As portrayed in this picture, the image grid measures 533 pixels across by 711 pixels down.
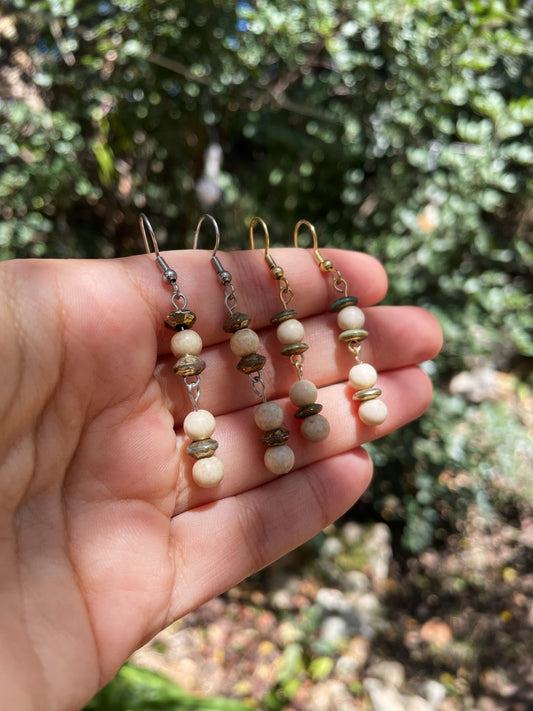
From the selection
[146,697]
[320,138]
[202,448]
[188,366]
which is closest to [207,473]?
[202,448]

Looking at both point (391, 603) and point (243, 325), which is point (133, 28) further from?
point (391, 603)

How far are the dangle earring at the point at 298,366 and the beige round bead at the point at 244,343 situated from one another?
0.13 m

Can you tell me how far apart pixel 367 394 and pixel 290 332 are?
0.34m

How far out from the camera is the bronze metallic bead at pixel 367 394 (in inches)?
76.4

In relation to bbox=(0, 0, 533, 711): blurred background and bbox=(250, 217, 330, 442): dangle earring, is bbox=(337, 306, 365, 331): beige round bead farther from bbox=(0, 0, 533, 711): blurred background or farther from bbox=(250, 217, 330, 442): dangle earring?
bbox=(0, 0, 533, 711): blurred background

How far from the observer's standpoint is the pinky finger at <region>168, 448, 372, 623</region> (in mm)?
1684

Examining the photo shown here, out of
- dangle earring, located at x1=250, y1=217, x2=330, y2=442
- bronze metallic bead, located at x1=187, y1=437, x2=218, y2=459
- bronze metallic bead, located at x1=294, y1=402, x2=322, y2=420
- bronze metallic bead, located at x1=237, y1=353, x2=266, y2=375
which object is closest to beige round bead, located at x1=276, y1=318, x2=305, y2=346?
dangle earring, located at x1=250, y1=217, x2=330, y2=442

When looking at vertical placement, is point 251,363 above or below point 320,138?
below

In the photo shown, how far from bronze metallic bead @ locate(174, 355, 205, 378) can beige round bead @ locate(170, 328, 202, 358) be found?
21 millimetres

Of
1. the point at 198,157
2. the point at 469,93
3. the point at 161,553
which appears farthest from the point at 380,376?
the point at 198,157

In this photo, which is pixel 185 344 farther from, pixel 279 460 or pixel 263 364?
pixel 279 460

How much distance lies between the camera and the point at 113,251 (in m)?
3.02

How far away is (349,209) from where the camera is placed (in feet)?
9.53

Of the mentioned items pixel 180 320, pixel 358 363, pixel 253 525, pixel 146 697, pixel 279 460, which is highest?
pixel 180 320
